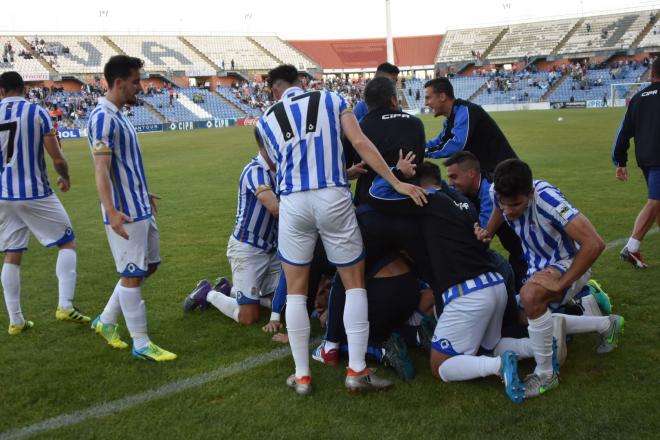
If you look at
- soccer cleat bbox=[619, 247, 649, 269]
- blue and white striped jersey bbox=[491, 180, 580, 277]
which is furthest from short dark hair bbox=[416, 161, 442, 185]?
soccer cleat bbox=[619, 247, 649, 269]

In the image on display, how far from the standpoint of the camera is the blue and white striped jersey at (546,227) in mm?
3840

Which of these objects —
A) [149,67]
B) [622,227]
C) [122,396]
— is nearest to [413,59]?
[149,67]

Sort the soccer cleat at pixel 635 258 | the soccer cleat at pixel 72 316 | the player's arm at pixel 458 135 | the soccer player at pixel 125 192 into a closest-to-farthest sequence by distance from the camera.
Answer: the soccer player at pixel 125 192, the soccer cleat at pixel 72 316, the player's arm at pixel 458 135, the soccer cleat at pixel 635 258

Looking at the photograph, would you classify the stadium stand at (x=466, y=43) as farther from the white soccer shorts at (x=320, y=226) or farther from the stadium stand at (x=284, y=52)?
the white soccer shorts at (x=320, y=226)

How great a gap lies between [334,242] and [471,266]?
93 centimetres

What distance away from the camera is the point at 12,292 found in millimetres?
5375

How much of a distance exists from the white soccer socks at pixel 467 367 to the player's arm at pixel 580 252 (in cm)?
59

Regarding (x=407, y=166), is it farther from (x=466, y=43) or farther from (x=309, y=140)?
(x=466, y=43)

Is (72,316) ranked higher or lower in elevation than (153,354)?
higher

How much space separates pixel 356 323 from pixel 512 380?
1.04 m

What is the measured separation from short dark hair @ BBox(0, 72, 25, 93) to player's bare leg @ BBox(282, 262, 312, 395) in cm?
325

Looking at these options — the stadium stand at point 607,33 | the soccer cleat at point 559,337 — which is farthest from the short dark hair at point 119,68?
the stadium stand at point 607,33

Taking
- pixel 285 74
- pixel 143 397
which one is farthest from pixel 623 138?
pixel 143 397

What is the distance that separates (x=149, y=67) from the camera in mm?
60219
